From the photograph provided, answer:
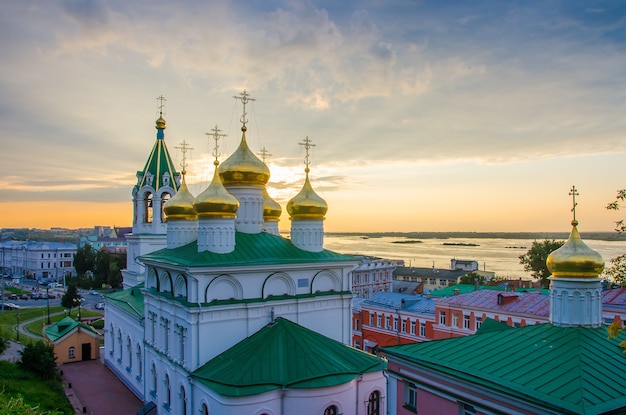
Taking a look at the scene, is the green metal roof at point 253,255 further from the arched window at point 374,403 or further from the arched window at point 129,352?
the arched window at point 129,352

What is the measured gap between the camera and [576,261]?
1091 cm

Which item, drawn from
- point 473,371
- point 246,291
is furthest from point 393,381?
point 246,291

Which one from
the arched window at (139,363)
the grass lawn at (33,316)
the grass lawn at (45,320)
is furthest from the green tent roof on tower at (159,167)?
the grass lawn at (45,320)

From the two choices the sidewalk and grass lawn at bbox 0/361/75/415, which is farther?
the sidewalk

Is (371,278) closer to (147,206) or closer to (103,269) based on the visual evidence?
(147,206)

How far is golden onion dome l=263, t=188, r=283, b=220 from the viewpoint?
21.1m

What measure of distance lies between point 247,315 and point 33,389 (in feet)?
38.2

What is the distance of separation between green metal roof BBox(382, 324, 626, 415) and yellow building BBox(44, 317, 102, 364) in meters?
23.3

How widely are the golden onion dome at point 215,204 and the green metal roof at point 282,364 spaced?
395 centimetres

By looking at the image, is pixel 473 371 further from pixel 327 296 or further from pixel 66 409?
pixel 66 409

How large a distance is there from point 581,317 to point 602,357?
73.5 inches

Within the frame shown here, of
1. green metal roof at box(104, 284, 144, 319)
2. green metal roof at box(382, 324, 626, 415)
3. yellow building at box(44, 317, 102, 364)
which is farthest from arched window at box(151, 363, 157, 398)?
yellow building at box(44, 317, 102, 364)

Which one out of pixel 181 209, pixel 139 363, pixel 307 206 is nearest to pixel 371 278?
pixel 139 363

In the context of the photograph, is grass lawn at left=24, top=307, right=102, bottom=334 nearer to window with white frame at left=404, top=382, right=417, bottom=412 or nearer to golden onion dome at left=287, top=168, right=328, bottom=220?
golden onion dome at left=287, top=168, right=328, bottom=220
